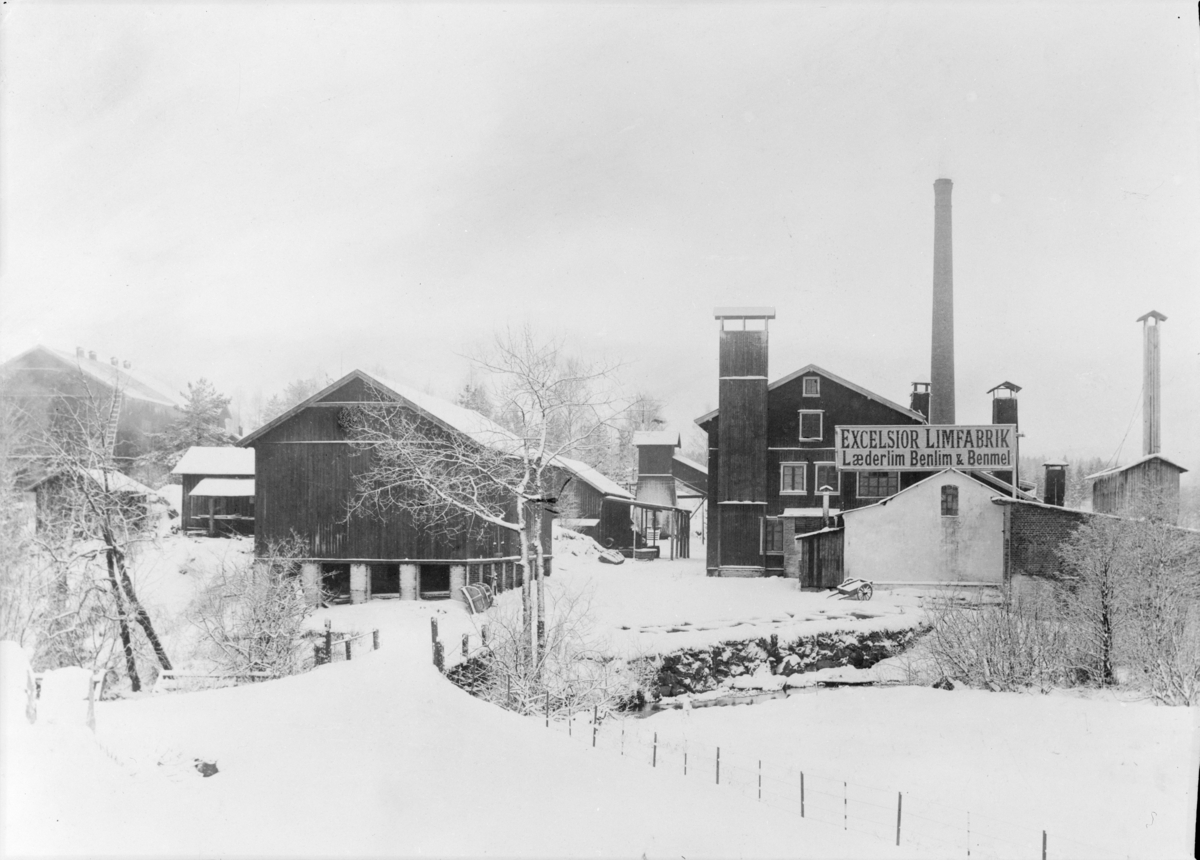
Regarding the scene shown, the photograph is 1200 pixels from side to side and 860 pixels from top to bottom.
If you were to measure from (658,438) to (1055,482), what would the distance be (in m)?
13.2

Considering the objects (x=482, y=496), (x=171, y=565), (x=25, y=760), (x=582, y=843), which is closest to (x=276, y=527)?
(x=171, y=565)

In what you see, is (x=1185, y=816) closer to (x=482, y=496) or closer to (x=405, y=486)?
(x=482, y=496)

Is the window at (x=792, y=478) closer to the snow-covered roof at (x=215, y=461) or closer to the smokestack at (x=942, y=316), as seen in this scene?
the smokestack at (x=942, y=316)

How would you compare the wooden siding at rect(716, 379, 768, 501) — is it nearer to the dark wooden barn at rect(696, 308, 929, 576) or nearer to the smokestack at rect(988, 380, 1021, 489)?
the dark wooden barn at rect(696, 308, 929, 576)

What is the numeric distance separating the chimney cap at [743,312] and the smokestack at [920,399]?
359cm

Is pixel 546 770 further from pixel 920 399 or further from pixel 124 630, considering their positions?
pixel 920 399

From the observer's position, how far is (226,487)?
45.4 feet

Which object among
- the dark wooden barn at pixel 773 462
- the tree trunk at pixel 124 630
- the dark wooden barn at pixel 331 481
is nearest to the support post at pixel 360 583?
the dark wooden barn at pixel 331 481

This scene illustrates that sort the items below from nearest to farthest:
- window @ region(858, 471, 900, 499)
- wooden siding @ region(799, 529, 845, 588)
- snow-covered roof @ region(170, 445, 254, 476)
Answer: snow-covered roof @ region(170, 445, 254, 476) → window @ region(858, 471, 900, 499) → wooden siding @ region(799, 529, 845, 588)

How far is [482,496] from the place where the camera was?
14.3m

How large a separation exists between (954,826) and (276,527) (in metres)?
11.7

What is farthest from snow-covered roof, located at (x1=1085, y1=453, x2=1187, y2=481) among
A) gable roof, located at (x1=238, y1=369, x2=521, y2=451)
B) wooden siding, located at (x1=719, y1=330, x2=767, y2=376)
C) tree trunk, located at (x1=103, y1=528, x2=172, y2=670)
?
tree trunk, located at (x1=103, y1=528, x2=172, y2=670)

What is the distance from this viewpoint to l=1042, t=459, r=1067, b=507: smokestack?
13.4m

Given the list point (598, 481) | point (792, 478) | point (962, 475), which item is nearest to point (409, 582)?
point (792, 478)
